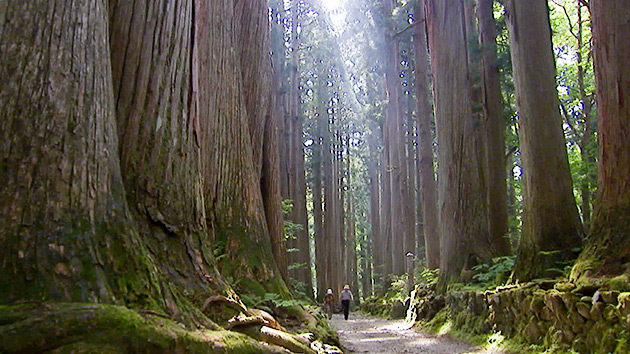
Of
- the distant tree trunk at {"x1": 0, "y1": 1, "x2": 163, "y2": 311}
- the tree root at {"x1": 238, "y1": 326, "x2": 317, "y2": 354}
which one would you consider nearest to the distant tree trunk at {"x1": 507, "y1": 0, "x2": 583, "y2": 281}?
the tree root at {"x1": 238, "y1": 326, "x2": 317, "y2": 354}

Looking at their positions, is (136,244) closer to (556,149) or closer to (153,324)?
(153,324)

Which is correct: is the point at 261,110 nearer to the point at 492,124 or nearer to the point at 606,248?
the point at 606,248

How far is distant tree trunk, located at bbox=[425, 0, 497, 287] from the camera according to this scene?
12.9 m

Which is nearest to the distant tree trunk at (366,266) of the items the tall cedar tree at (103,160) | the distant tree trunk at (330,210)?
the distant tree trunk at (330,210)

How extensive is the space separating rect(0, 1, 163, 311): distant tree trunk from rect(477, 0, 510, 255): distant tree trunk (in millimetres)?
10758

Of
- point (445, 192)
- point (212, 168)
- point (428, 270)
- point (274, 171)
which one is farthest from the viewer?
point (428, 270)

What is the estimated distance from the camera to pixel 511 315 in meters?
8.42

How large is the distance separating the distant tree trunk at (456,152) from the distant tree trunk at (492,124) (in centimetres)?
24

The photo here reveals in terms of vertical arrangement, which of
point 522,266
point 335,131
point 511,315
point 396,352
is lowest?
point 396,352

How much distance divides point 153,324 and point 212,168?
177 inches

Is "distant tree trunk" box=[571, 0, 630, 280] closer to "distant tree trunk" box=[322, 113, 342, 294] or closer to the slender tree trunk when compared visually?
"distant tree trunk" box=[322, 113, 342, 294]

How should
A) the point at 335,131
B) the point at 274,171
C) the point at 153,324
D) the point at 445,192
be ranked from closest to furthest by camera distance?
the point at 153,324 < the point at 274,171 < the point at 445,192 < the point at 335,131

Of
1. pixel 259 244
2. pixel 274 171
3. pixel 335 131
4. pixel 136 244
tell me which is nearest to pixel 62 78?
pixel 136 244

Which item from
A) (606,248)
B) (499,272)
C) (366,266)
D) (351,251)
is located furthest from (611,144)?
(366,266)
